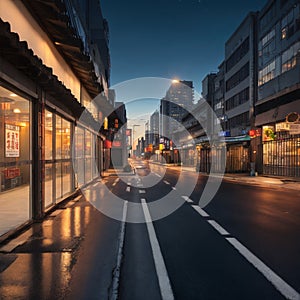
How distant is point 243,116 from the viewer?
44.1 m

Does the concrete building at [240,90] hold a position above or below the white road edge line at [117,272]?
above

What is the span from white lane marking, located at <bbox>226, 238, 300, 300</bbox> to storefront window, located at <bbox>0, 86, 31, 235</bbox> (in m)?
5.40

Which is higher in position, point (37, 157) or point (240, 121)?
point (240, 121)

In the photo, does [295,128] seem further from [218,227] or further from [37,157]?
[37,157]

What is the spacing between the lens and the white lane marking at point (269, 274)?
4.39 meters

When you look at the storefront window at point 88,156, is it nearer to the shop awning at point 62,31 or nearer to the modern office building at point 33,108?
the shop awning at point 62,31

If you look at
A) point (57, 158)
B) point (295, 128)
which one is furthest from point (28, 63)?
point (295, 128)

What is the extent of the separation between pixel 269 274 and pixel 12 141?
6794 mm

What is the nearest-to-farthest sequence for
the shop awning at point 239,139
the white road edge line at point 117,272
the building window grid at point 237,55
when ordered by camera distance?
1. the white road edge line at point 117,272
2. the shop awning at point 239,139
3. the building window grid at point 237,55

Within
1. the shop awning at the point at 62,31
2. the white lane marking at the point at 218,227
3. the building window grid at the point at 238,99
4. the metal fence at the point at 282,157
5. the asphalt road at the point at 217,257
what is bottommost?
the white lane marking at the point at 218,227

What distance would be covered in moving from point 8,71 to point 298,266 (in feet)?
23.3

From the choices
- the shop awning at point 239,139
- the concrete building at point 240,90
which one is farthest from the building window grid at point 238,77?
the shop awning at point 239,139

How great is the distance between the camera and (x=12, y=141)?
27.0 ft

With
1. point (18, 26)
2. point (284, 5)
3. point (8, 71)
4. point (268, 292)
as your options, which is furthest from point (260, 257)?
point (284, 5)
